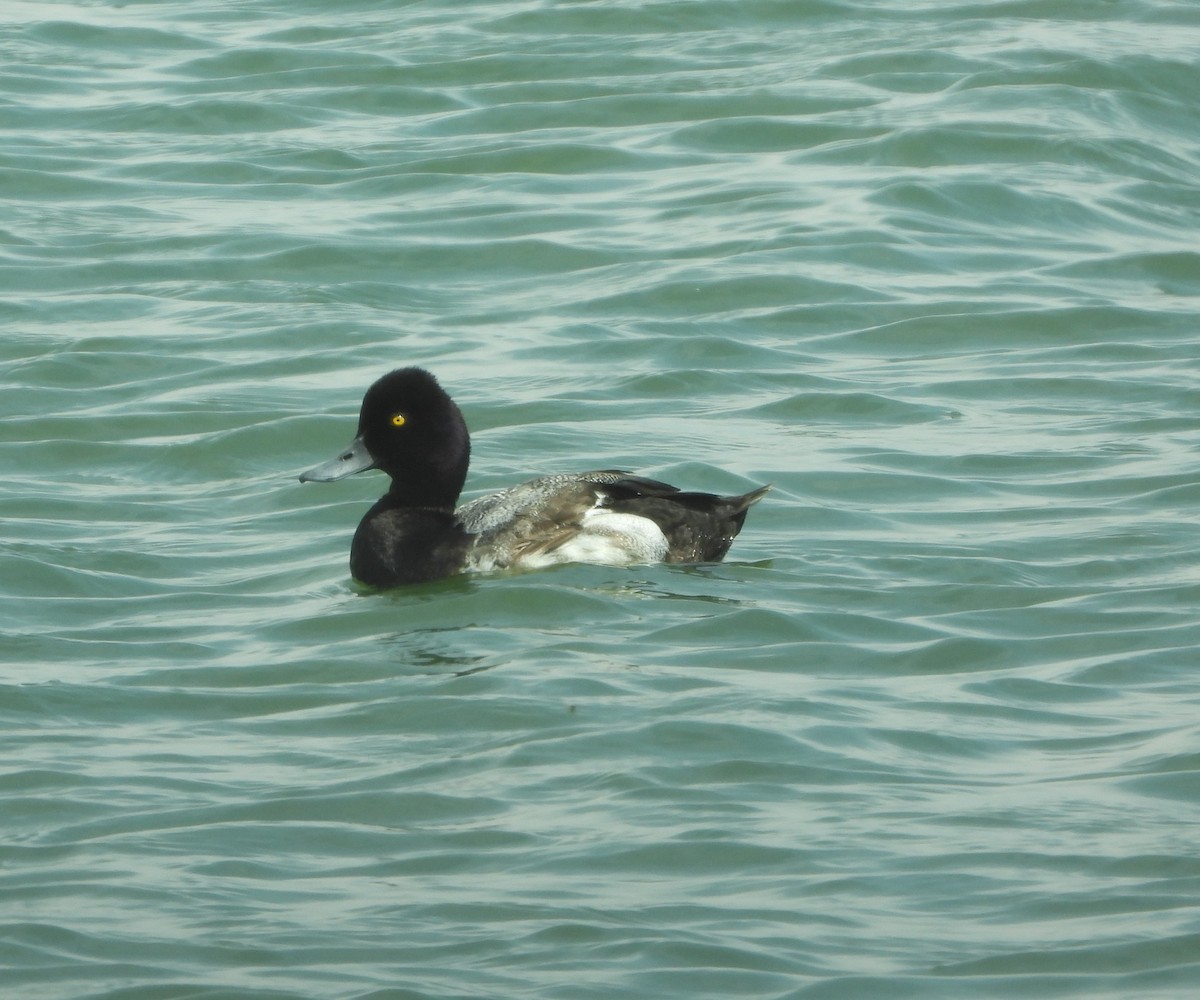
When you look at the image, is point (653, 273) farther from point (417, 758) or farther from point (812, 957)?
point (812, 957)

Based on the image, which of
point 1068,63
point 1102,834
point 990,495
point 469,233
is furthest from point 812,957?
point 1068,63

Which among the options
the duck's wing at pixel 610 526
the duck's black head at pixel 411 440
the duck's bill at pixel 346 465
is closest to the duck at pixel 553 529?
the duck's wing at pixel 610 526

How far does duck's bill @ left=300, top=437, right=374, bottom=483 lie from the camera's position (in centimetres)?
969

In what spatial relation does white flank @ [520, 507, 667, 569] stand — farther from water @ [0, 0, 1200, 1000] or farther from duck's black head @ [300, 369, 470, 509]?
duck's black head @ [300, 369, 470, 509]

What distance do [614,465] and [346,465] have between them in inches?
58.5

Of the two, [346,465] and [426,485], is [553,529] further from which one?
[346,465]

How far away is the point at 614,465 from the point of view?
10.6 meters

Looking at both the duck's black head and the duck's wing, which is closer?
the duck's wing

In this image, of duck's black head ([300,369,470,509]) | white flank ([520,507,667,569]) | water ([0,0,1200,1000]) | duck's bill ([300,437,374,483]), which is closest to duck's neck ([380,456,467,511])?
duck's black head ([300,369,470,509])

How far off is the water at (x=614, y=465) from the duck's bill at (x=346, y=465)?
0.35 m

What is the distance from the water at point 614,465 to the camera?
5.66 metres

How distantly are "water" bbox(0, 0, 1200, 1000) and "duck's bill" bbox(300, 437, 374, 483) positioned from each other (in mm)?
350

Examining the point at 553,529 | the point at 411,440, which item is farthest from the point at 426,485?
the point at 553,529

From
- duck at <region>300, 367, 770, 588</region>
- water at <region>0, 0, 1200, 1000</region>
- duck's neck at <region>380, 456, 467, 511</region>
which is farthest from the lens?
duck's neck at <region>380, 456, 467, 511</region>
